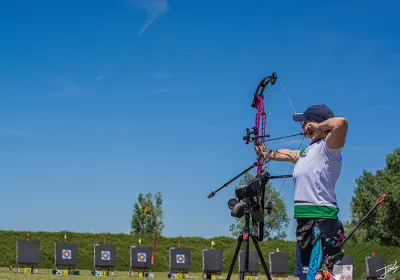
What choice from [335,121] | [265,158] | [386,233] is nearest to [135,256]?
[265,158]

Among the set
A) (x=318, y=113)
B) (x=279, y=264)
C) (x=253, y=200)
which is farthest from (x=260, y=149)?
(x=279, y=264)

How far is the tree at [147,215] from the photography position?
162 feet

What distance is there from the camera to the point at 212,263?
70.0 ft

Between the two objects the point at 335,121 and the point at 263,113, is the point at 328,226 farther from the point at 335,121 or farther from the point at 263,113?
the point at 263,113

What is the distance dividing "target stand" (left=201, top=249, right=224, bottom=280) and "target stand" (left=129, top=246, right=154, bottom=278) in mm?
1832

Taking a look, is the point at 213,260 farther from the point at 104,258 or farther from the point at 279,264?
the point at 104,258

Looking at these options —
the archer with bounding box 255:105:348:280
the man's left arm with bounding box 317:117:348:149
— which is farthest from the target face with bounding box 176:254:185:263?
the man's left arm with bounding box 317:117:348:149

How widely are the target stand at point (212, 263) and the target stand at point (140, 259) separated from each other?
183 cm

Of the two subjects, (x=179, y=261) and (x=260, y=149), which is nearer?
(x=260, y=149)

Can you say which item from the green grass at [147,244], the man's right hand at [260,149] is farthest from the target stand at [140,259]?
the man's right hand at [260,149]

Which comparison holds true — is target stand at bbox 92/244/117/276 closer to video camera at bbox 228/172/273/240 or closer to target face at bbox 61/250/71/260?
target face at bbox 61/250/71/260

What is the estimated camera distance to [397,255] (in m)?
23.3

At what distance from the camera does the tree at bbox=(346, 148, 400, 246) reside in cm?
3584

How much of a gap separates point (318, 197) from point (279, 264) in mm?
17656
